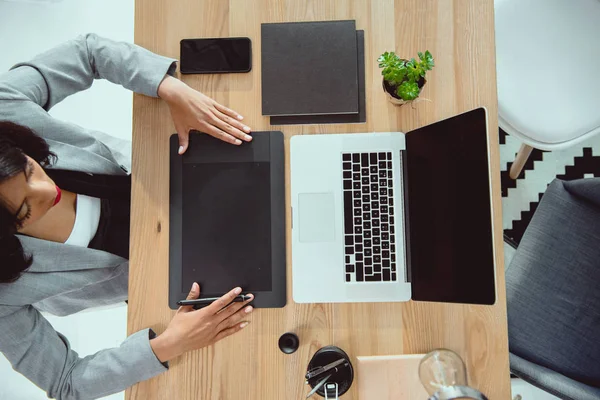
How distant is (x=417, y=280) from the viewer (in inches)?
39.6

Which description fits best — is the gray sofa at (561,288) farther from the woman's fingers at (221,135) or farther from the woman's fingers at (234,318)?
the woman's fingers at (221,135)

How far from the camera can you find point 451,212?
0.90 m

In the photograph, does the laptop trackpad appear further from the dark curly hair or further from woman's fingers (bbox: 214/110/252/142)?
the dark curly hair

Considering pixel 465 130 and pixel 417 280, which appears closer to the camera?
pixel 465 130

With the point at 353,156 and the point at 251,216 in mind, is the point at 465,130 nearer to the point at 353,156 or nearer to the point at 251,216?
the point at 353,156

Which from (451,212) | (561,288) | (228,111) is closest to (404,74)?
(451,212)

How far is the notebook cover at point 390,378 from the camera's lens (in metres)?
A: 1.01

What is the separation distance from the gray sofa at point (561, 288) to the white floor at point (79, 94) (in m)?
1.46

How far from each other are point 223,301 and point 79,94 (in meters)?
1.31

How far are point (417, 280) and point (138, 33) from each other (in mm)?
931

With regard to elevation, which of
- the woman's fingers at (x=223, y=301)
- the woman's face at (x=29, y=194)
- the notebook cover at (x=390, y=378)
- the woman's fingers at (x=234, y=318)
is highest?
the woman's face at (x=29, y=194)

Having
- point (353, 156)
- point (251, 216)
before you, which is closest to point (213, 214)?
point (251, 216)

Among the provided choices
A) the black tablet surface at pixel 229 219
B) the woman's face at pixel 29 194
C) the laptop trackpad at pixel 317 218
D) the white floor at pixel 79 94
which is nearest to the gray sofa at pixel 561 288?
the laptop trackpad at pixel 317 218

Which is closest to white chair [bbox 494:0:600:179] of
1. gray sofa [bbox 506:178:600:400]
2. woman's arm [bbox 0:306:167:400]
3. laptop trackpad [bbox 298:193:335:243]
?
gray sofa [bbox 506:178:600:400]
